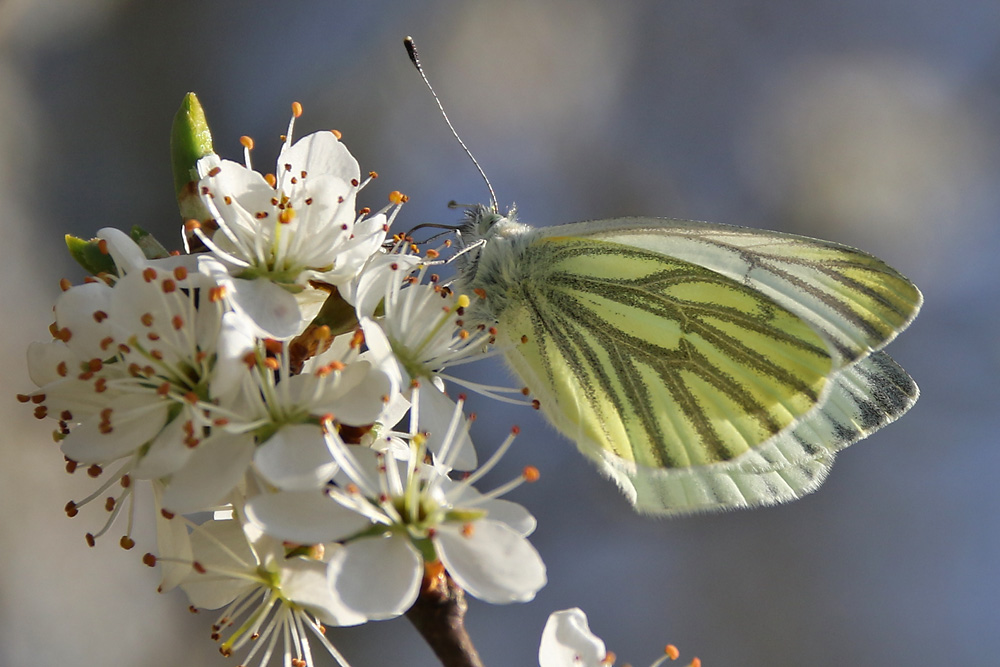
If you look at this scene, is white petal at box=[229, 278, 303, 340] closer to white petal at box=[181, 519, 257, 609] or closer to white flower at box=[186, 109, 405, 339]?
white flower at box=[186, 109, 405, 339]

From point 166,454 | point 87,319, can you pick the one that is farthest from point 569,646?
point 87,319

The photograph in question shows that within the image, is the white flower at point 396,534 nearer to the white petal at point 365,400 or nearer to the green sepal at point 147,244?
the white petal at point 365,400

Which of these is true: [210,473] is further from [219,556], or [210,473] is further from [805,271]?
[805,271]

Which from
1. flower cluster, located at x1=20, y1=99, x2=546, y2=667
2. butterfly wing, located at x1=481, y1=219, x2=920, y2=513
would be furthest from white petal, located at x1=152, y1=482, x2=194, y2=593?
butterfly wing, located at x1=481, y1=219, x2=920, y2=513

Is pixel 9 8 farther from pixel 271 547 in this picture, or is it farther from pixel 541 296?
pixel 271 547

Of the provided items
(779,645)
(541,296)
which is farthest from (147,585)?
(779,645)

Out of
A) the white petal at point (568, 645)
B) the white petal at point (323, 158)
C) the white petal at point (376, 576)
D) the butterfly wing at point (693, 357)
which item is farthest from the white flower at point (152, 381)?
the butterfly wing at point (693, 357)
